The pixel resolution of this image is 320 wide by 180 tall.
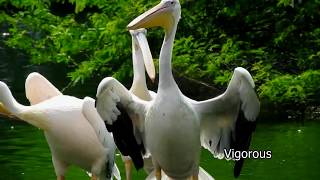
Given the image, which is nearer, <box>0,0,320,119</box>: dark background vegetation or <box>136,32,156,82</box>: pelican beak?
<box>136,32,156,82</box>: pelican beak

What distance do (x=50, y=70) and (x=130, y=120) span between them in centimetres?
1416

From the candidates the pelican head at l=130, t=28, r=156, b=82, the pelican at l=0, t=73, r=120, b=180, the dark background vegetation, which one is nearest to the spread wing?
the pelican at l=0, t=73, r=120, b=180

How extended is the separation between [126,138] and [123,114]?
0.80ft

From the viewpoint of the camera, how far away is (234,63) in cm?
1021

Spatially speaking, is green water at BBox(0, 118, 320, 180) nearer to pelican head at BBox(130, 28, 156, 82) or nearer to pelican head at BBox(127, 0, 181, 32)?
pelican head at BBox(130, 28, 156, 82)

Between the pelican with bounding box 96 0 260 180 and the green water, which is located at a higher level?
the pelican with bounding box 96 0 260 180

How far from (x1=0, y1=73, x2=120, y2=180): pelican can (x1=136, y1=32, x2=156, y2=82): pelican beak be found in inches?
21.6

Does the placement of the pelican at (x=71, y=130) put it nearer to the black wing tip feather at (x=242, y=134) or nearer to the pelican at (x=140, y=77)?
the pelican at (x=140, y=77)

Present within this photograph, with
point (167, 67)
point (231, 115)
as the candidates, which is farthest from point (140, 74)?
point (167, 67)

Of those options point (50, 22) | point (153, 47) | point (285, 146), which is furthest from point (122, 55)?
point (285, 146)

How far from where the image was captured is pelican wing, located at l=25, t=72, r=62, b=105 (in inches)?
301

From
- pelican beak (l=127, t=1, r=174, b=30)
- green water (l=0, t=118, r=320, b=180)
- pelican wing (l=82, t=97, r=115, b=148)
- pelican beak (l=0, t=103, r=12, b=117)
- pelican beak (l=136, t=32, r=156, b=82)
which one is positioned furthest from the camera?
green water (l=0, t=118, r=320, b=180)

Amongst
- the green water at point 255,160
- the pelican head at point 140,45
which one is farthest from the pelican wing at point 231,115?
the green water at point 255,160

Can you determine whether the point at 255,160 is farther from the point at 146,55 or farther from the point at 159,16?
the point at 159,16
